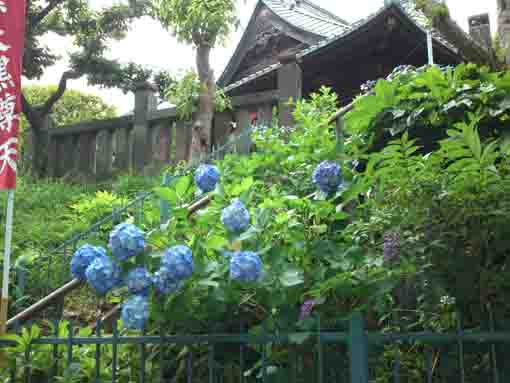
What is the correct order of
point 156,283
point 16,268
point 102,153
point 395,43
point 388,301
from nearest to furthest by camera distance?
point 156,283 → point 388,301 → point 16,268 → point 395,43 → point 102,153

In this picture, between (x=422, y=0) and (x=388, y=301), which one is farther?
(x=422, y=0)

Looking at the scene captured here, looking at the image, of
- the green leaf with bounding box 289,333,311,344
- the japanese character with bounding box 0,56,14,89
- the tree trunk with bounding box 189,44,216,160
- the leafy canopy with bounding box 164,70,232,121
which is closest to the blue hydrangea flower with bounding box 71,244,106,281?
the green leaf with bounding box 289,333,311,344

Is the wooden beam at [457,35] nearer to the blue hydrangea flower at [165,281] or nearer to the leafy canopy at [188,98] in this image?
the blue hydrangea flower at [165,281]

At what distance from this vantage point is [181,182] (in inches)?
95.1

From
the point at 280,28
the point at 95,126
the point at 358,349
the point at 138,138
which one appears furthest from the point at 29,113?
the point at 358,349

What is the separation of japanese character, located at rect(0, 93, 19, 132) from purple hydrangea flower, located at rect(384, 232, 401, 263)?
2480 mm

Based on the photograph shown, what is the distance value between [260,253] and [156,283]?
0.40 metres

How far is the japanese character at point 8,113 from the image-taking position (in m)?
3.46

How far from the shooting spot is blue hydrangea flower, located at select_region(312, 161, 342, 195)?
246 centimetres

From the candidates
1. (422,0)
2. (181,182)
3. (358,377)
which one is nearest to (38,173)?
(422,0)

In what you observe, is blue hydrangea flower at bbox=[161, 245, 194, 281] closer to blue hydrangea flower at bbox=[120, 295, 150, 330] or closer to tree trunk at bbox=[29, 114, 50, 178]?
blue hydrangea flower at bbox=[120, 295, 150, 330]

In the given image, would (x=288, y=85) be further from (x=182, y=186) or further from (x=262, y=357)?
(x=262, y=357)

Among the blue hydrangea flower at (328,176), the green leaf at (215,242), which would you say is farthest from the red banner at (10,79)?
the blue hydrangea flower at (328,176)

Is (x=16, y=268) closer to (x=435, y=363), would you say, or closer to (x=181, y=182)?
(x=181, y=182)
